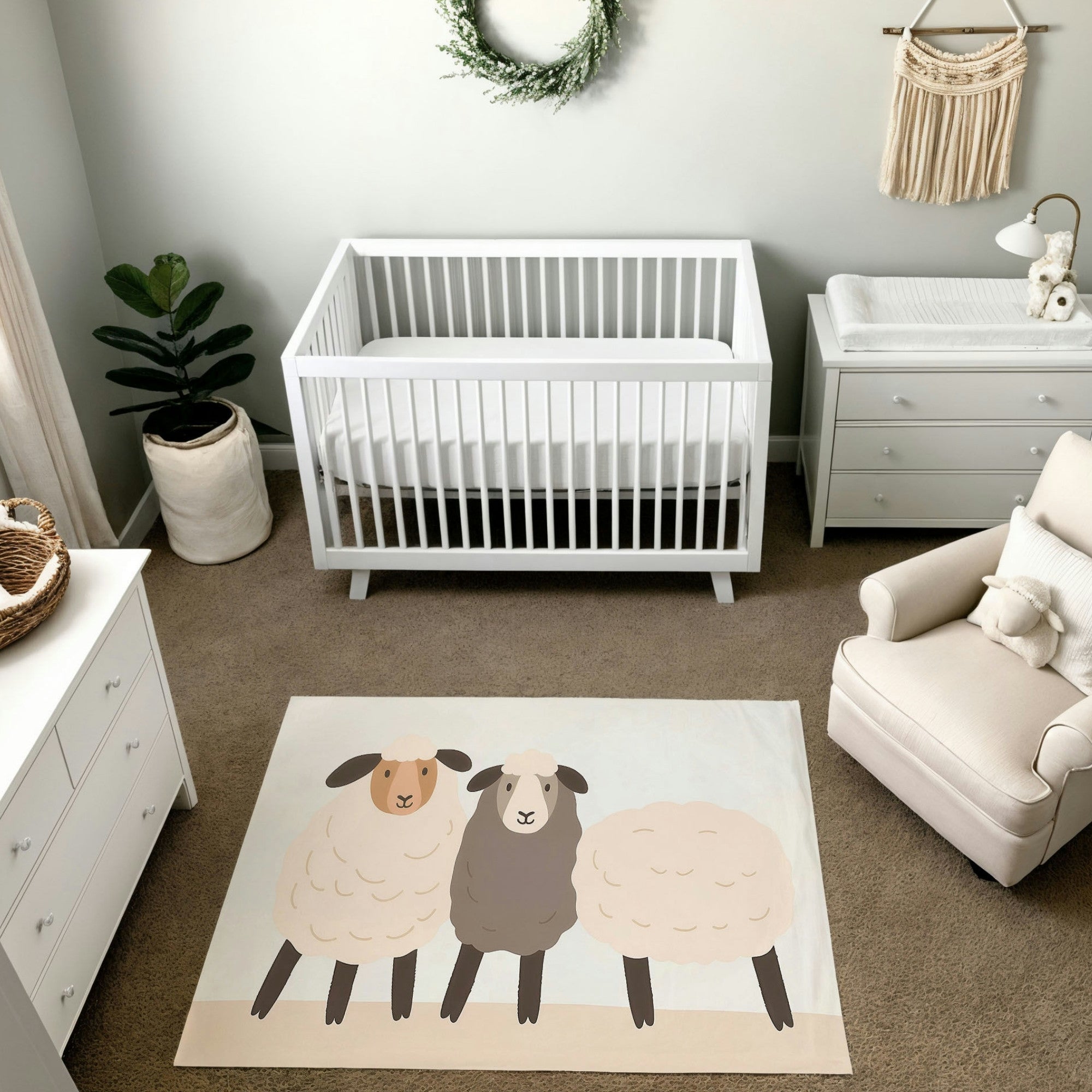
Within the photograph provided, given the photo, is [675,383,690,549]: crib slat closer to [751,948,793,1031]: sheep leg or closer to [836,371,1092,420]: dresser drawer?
[836,371,1092,420]: dresser drawer

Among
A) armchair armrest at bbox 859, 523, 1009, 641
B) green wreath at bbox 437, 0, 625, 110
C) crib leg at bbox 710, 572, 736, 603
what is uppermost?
green wreath at bbox 437, 0, 625, 110

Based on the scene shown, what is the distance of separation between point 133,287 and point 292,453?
87cm

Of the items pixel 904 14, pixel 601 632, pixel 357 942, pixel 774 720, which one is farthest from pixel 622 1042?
pixel 904 14

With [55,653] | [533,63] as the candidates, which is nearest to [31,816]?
[55,653]

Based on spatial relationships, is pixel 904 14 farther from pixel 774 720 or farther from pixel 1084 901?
pixel 1084 901

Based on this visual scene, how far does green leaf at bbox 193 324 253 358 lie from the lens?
3.15 meters

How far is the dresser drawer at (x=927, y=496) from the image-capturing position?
3.11 metres

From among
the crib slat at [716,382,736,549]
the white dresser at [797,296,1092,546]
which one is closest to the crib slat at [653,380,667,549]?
the crib slat at [716,382,736,549]

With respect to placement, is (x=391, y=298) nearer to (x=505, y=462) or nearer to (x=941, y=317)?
(x=505, y=462)

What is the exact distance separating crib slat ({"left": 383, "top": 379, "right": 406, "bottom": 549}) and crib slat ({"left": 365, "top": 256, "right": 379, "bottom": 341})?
0.45m

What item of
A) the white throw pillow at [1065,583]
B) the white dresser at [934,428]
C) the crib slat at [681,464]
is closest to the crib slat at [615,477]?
the crib slat at [681,464]

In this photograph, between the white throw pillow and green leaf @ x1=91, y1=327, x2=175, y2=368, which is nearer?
the white throw pillow

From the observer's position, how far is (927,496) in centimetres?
314

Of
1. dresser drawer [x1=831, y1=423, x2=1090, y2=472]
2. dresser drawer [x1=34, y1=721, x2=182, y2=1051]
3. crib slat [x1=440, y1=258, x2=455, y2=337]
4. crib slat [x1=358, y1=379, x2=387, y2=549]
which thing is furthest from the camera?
crib slat [x1=440, y1=258, x2=455, y2=337]
